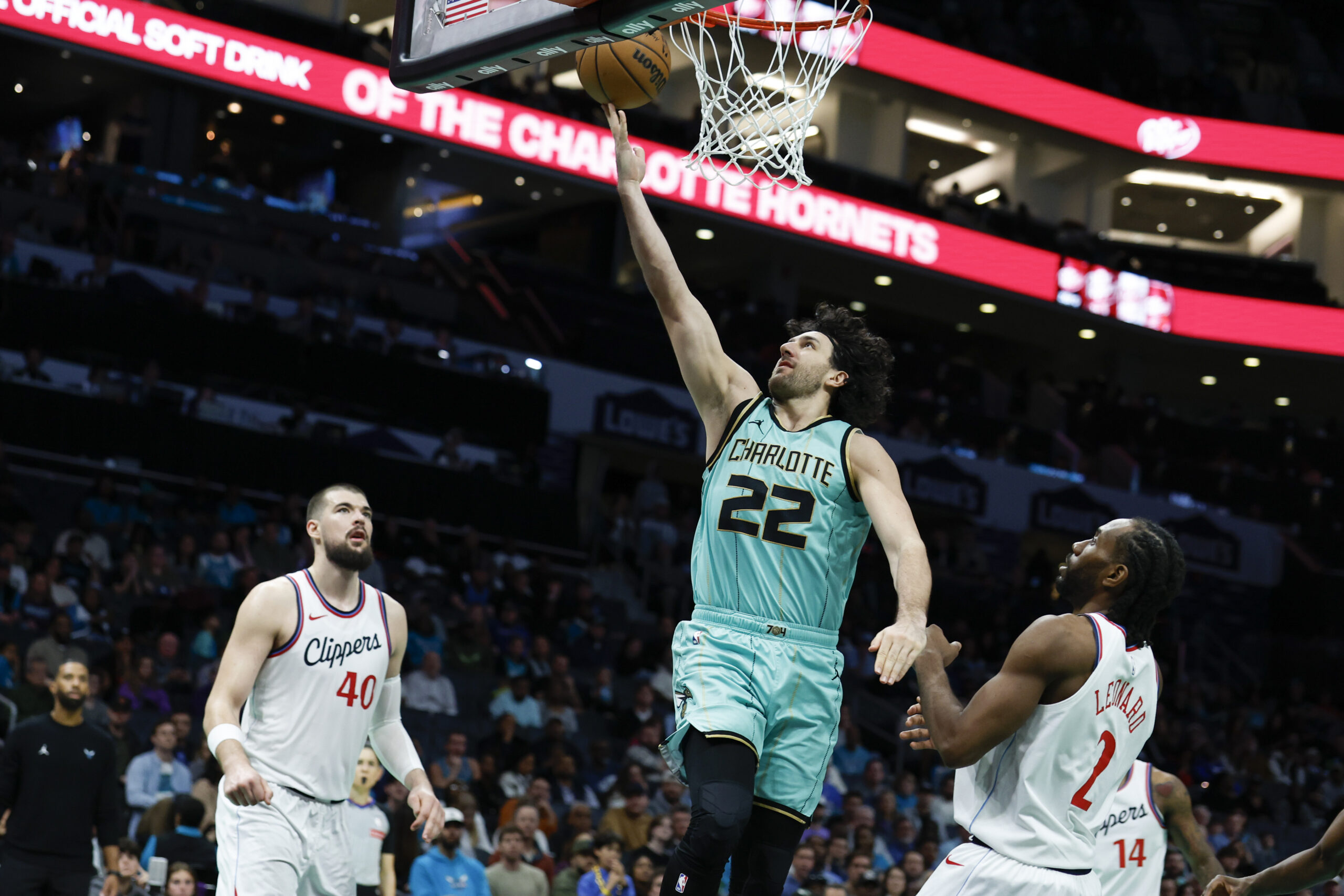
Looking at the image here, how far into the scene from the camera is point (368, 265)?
23234 millimetres

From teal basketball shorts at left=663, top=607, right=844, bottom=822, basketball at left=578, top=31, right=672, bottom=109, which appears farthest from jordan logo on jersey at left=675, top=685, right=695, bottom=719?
basketball at left=578, top=31, right=672, bottom=109

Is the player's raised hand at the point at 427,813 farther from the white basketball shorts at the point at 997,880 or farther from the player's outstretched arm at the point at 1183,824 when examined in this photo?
the player's outstretched arm at the point at 1183,824

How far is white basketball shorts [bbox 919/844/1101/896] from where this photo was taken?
4.52m

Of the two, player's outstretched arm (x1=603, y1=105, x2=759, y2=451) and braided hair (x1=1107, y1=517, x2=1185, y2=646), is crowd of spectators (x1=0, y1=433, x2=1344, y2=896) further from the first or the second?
braided hair (x1=1107, y1=517, x2=1185, y2=646)

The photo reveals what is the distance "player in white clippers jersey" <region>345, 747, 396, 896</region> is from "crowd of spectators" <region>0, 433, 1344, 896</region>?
45 centimetres

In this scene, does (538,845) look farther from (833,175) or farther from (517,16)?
(833,175)

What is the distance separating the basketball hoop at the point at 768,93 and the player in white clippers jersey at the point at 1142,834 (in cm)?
325

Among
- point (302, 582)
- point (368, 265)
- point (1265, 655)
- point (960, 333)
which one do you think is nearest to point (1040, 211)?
point (960, 333)

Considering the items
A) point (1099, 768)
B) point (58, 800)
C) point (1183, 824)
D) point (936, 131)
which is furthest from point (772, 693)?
point (936, 131)

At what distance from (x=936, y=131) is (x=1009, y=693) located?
30.8 m

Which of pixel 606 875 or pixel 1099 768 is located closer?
pixel 1099 768

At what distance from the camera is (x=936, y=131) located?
111 feet

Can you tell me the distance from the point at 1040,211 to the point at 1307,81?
7.81m

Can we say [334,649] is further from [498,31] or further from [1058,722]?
[1058,722]
